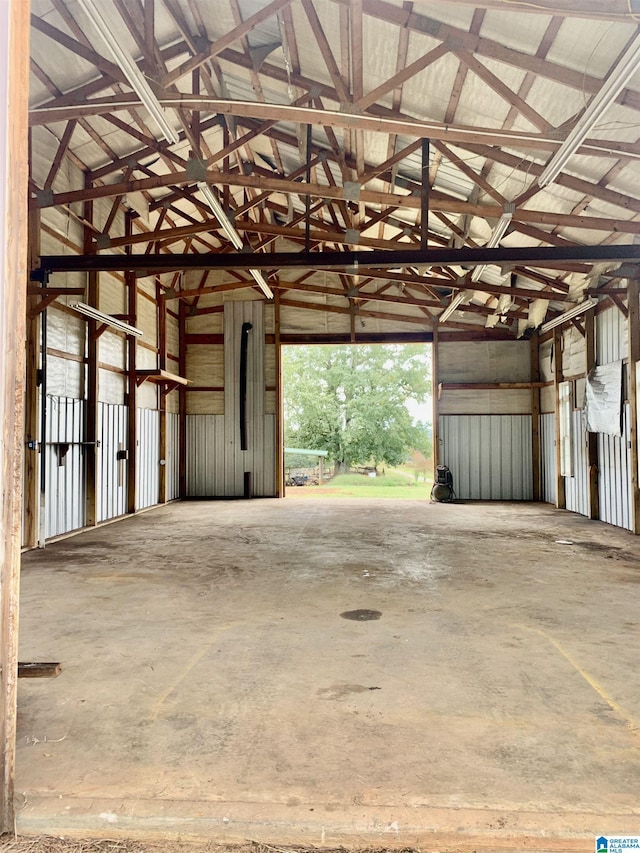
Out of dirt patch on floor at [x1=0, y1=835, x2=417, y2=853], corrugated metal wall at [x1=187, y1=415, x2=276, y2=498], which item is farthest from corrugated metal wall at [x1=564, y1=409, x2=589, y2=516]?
dirt patch on floor at [x1=0, y1=835, x2=417, y2=853]

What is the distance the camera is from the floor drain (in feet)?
14.9

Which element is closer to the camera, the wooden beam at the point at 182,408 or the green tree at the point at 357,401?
the wooden beam at the point at 182,408

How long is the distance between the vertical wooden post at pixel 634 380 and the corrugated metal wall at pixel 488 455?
540cm

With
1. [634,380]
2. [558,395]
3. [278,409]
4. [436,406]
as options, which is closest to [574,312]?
[634,380]

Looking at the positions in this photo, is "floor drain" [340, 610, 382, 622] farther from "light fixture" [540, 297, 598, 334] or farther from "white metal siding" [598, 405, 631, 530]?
"light fixture" [540, 297, 598, 334]

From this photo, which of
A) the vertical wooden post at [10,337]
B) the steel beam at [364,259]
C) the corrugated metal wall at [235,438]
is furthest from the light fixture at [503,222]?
the corrugated metal wall at [235,438]

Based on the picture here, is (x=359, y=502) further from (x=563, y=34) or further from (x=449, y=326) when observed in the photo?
(x=563, y=34)

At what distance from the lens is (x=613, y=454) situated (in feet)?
32.5

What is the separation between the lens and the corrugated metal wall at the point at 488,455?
14312 mm

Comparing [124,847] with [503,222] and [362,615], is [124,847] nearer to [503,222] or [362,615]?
[362,615]

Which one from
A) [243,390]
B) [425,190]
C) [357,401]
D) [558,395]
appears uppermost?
[425,190]

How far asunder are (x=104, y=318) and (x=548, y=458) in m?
10.8

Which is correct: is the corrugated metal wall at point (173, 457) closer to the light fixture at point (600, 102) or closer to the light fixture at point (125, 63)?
the light fixture at point (125, 63)

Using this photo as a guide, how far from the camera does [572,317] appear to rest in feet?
35.4
